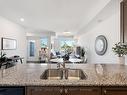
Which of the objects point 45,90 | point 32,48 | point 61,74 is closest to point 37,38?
point 32,48

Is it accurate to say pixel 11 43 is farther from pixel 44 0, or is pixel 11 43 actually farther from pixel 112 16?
pixel 112 16

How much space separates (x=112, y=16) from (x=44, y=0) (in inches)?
85.4

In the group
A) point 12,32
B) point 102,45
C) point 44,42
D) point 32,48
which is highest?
point 12,32

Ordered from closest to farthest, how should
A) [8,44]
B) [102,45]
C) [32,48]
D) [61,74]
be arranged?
[61,74], [102,45], [8,44], [32,48]

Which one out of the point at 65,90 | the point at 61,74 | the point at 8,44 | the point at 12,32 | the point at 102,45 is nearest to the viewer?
the point at 65,90

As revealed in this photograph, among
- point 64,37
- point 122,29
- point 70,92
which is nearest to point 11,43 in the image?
point 122,29

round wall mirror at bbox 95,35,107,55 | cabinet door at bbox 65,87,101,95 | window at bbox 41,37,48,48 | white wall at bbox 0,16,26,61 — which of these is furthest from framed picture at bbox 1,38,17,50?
cabinet door at bbox 65,87,101,95

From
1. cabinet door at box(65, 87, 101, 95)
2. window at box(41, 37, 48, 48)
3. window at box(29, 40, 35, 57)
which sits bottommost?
cabinet door at box(65, 87, 101, 95)

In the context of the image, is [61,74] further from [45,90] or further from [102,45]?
[102,45]

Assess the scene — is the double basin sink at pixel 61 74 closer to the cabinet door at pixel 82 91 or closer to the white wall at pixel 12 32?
the cabinet door at pixel 82 91

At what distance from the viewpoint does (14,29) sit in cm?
715

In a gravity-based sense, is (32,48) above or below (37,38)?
below

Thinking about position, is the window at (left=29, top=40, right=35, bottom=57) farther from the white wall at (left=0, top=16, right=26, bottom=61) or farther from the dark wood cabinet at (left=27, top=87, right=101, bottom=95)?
the dark wood cabinet at (left=27, top=87, right=101, bottom=95)

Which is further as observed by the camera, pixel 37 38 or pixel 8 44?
pixel 37 38
